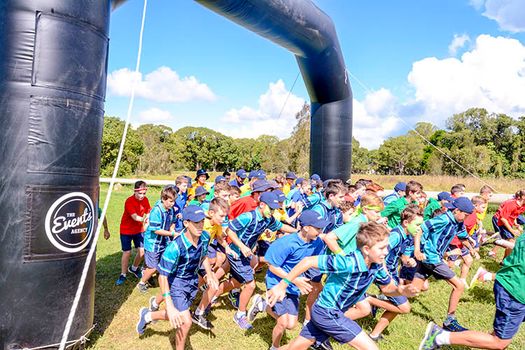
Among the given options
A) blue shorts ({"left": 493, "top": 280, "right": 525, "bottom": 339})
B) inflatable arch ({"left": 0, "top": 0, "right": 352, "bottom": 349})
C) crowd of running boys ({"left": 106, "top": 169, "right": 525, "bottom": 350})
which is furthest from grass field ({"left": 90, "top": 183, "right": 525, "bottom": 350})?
blue shorts ({"left": 493, "top": 280, "right": 525, "bottom": 339})

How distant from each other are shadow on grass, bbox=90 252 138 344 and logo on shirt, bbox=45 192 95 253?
4.98 feet

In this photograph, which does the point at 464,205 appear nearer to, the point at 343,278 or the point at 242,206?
the point at 343,278

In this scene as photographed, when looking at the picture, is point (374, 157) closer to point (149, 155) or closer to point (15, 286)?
point (149, 155)

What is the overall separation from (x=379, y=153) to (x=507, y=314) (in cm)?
7567

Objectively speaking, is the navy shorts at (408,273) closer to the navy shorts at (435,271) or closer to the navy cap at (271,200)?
the navy shorts at (435,271)

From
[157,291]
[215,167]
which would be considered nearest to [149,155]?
[215,167]

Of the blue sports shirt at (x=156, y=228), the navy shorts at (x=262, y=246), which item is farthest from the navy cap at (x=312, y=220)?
the blue sports shirt at (x=156, y=228)

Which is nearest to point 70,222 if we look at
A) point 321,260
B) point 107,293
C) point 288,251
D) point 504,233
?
point 288,251

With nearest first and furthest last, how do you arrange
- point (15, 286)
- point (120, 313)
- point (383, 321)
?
1. point (15, 286)
2. point (383, 321)
3. point (120, 313)

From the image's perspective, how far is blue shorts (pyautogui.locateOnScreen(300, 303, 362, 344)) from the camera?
11.6ft

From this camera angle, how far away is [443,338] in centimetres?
444

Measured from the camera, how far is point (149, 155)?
2126 inches

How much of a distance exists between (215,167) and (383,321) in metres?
71.5

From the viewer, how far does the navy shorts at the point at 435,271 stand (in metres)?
5.48
